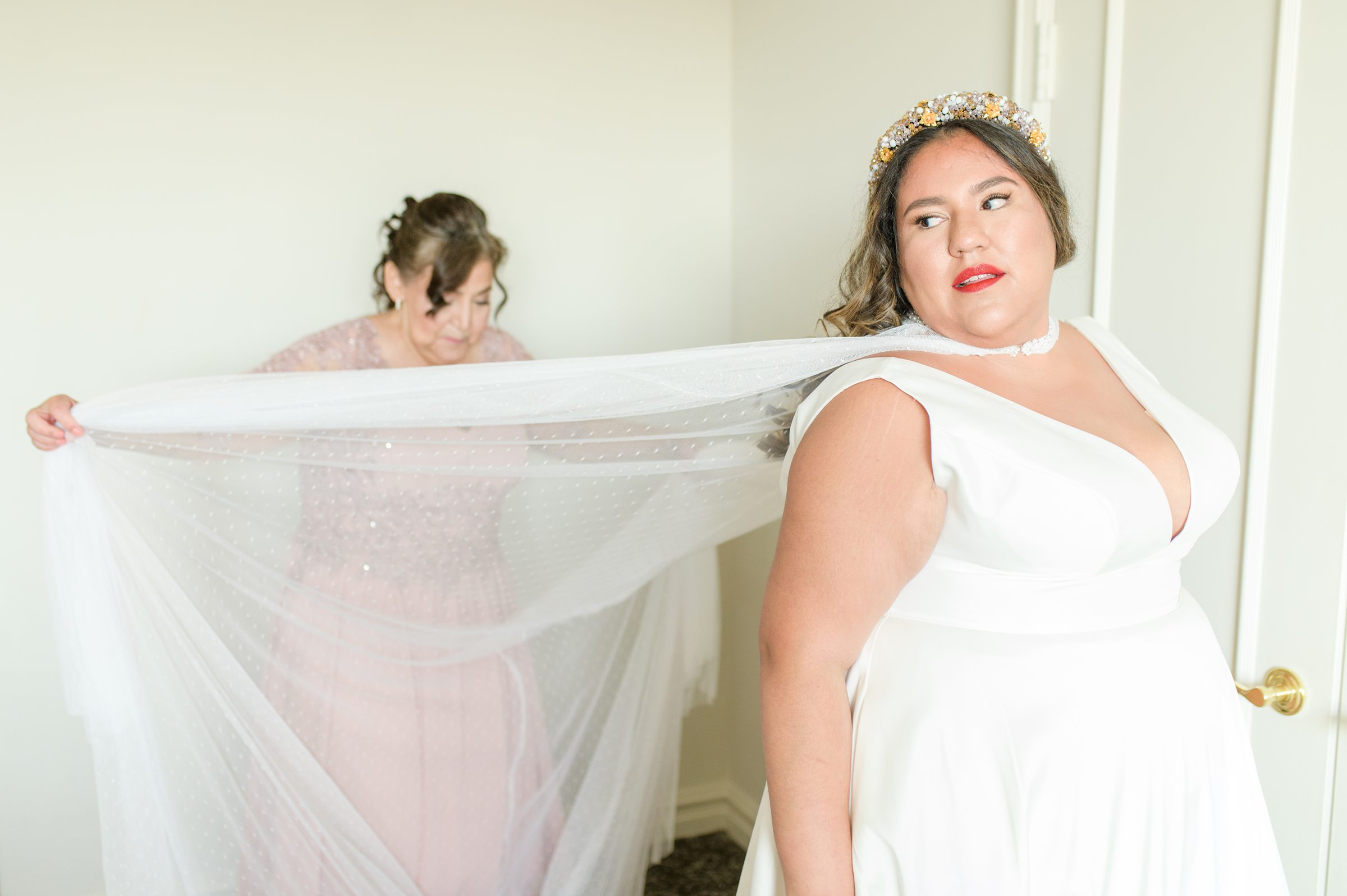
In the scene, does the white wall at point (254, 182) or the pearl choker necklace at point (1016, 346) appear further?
the white wall at point (254, 182)

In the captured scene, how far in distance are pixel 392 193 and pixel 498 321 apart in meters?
0.45

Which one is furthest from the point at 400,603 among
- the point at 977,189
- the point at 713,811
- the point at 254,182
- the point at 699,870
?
the point at 713,811

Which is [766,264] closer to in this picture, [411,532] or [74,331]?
[411,532]

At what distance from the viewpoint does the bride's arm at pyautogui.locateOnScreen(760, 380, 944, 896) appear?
971 mm

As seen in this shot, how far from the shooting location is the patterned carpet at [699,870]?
265cm

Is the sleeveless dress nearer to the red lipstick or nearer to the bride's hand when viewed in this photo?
the red lipstick

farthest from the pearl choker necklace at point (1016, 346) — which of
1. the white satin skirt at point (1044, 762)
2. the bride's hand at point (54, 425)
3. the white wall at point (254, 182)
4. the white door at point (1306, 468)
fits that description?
the white wall at point (254, 182)

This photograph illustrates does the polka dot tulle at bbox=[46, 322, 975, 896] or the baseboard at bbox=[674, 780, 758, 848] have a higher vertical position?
the polka dot tulle at bbox=[46, 322, 975, 896]

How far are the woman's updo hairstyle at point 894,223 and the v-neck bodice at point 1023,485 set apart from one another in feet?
0.59

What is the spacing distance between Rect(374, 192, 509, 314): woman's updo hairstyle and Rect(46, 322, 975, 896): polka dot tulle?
2.02 ft

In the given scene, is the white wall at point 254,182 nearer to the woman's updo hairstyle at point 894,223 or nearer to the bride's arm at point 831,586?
the woman's updo hairstyle at point 894,223

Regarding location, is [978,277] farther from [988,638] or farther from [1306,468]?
[1306,468]

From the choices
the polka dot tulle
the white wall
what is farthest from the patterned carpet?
the white wall

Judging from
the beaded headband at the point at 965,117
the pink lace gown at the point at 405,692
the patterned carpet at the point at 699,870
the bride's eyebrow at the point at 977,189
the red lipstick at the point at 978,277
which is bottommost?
the patterned carpet at the point at 699,870
